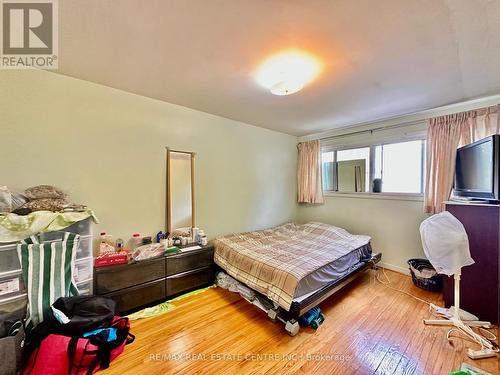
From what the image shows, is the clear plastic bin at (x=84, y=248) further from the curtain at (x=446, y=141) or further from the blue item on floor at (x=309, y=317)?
the curtain at (x=446, y=141)

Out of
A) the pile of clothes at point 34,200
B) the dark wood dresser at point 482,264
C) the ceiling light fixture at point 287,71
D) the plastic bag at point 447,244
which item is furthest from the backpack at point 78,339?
the dark wood dresser at point 482,264

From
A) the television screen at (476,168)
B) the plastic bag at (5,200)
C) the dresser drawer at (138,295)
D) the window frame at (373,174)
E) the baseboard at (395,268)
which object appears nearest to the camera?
the plastic bag at (5,200)

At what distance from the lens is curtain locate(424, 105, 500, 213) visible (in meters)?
2.34

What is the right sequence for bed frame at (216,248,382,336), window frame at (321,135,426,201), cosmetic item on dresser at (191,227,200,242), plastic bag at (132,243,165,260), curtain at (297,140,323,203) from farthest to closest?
curtain at (297,140,323,203) → window frame at (321,135,426,201) → cosmetic item on dresser at (191,227,200,242) → plastic bag at (132,243,165,260) → bed frame at (216,248,382,336)

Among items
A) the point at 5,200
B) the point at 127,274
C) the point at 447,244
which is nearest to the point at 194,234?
the point at 127,274

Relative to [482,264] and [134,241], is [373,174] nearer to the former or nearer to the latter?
[482,264]

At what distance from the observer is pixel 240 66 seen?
5.82 ft

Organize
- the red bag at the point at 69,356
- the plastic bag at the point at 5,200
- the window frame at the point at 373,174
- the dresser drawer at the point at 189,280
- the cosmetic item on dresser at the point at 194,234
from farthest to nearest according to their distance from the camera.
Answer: the window frame at the point at 373,174
the cosmetic item on dresser at the point at 194,234
the dresser drawer at the point at 189,280
the plastic bag at the point at 5,200
the red bag at the point at 69,356

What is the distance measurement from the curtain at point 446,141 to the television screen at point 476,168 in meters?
0.12

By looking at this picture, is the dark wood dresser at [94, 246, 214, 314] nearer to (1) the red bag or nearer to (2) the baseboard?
(1) the red bag

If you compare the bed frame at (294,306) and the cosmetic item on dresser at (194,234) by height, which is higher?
the cosmetic item on dresser at (194,234)

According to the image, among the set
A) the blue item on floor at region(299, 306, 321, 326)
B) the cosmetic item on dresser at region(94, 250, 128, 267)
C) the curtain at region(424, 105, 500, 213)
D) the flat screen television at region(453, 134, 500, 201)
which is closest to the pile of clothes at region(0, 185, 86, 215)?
the cosmetic item on dresser at region(94, 250, 128, 267)

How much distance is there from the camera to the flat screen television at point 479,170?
179 centimetres

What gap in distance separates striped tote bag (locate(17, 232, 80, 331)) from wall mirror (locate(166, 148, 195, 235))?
105cm
